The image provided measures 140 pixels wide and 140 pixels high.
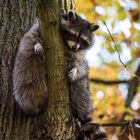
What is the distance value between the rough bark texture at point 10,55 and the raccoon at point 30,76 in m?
0.04

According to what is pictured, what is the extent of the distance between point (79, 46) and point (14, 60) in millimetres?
939

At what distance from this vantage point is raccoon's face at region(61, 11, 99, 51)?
139 inches

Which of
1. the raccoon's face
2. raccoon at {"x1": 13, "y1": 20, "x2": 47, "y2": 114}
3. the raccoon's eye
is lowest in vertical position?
the raccoon's eye

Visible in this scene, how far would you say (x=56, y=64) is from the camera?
108 inches

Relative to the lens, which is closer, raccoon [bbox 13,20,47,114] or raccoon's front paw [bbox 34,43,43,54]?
raccoon [bbox 13,20,47,114]

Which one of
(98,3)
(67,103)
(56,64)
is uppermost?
(56,64)

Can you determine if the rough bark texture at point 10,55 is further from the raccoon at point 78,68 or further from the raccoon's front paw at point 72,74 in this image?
the raccoon's front paw at point 72,74

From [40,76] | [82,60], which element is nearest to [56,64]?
[40,76]

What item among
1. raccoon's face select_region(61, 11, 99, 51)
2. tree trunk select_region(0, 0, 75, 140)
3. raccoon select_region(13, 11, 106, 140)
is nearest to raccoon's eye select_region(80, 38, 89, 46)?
raccoon's face select_region(61, 11, 99, 51)

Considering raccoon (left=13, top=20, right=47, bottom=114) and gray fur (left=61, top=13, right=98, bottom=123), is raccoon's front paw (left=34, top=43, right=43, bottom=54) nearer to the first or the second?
raccoon (left=13, top=20, right=47, bottom=114)

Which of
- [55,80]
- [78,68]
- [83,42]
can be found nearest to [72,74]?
[78,68]

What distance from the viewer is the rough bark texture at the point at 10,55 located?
9.03 ft

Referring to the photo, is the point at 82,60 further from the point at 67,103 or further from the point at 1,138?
the point at 1,138

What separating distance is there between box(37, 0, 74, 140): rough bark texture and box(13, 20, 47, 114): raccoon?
0.08 metres
